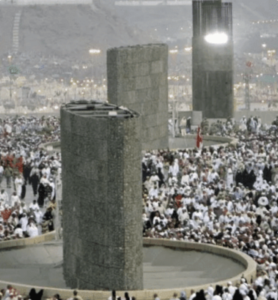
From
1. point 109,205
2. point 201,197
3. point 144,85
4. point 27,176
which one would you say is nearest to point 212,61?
point 144,85

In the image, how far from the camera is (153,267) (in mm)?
33312

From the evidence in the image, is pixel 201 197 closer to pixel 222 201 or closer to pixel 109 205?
pixel 222 201

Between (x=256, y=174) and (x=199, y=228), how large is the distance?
32.6ft

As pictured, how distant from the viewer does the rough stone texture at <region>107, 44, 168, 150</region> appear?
171 feet

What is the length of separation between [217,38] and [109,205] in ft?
121

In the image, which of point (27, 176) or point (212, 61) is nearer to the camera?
point (27, 176)

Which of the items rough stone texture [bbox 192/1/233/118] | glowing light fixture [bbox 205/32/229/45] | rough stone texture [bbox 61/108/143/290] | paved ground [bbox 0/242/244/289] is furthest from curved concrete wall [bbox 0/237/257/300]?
rough stone texture [bbox 192/1/233/118]

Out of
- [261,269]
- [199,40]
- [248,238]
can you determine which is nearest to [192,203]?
[248,238]

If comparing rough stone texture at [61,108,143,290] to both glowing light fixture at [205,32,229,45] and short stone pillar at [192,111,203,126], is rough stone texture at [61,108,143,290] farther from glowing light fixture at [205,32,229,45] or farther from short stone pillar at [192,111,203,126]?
glowing light fixture at [205,32,229,45]

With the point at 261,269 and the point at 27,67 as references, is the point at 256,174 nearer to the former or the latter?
the point at 261,269

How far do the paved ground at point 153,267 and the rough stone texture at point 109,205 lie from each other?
0.95 metres

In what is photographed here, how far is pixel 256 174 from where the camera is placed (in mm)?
47312

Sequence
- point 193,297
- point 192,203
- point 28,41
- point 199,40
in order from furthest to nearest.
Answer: point 28,41 < point 199,40 < point 192,203 < point 193,297

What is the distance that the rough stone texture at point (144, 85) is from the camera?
52.0m
